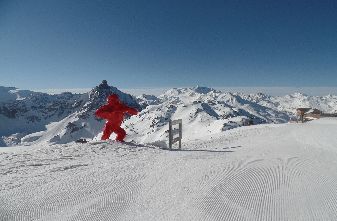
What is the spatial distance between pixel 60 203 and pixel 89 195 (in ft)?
1.96

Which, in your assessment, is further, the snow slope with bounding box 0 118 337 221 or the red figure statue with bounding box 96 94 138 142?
the red figure statue with bounding box 96 94 138 142

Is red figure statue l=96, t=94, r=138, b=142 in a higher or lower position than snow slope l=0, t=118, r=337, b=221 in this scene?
higher

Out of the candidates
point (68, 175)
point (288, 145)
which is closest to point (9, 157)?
point (68, 175)

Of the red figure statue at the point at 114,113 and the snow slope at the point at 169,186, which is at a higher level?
the red figure statue at the point at 114,113

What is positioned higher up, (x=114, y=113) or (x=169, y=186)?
(x=114, y=113)

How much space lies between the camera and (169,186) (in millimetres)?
6660

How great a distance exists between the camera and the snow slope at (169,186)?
205 inches

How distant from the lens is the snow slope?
5.20 m

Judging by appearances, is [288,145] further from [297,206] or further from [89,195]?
[89,195]

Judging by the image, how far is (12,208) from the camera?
5.32 m

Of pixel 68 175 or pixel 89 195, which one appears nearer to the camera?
pixel 89 195

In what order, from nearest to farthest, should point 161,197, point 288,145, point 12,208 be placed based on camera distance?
point 12,208 < point 161,197 < point 288,145

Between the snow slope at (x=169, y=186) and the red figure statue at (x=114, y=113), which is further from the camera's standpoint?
the red figure statue at (x=114, y=113)

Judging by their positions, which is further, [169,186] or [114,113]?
[114,113]
